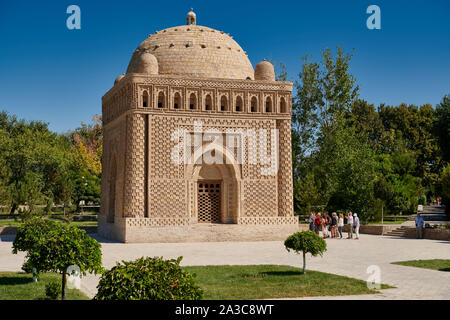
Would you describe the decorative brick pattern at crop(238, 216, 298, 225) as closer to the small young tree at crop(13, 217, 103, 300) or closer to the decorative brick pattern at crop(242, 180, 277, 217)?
the decorative brick pattern at crop(242, 180, 277, 217)

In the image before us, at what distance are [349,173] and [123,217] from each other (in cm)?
1551

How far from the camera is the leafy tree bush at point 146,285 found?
15.6ft

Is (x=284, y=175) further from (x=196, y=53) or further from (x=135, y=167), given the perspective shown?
(x=196, y=53)

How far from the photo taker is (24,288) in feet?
30.4

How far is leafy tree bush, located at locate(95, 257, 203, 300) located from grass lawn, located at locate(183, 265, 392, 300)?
3.72 meters

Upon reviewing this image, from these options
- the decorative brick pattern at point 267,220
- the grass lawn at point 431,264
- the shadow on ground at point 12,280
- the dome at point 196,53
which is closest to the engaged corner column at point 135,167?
the dome at point 196,53

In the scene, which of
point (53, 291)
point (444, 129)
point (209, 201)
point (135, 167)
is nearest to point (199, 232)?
point (209, 201)

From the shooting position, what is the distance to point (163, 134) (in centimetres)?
2147

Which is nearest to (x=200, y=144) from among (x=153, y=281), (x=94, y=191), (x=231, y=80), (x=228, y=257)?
(x=231, y=80)

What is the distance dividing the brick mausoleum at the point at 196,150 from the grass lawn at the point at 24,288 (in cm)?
938

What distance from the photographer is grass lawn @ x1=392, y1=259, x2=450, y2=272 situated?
482 inches

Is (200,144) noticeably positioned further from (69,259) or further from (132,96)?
(69,259)

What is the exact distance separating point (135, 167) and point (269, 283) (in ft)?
40.0

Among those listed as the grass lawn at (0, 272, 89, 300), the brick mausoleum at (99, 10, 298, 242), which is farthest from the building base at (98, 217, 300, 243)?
the grass lawn at (0, 272, 89, 300)
